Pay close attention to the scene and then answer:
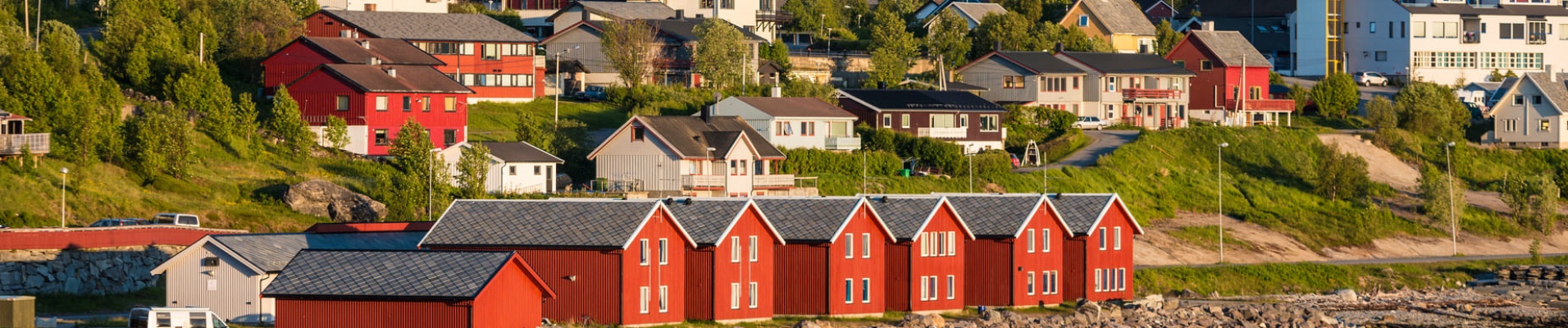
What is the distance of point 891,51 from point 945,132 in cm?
1579

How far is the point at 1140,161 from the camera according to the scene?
8812cm

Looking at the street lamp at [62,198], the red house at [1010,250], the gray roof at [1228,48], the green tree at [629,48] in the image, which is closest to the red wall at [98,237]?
the street lamp at [62,198]

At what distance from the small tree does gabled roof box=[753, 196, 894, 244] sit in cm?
2353

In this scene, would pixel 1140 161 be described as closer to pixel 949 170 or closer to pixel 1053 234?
pixel 949 170

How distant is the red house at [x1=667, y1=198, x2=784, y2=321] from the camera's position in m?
53.8

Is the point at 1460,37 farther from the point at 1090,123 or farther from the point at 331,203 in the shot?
the point at 331,203

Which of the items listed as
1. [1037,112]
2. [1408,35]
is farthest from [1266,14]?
[1037,112]

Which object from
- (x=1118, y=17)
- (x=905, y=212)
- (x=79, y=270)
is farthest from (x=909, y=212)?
(x=1118, y=17)

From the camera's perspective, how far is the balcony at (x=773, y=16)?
114125 mm

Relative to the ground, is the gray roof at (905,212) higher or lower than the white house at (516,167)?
lower

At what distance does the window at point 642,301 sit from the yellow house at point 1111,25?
218ft

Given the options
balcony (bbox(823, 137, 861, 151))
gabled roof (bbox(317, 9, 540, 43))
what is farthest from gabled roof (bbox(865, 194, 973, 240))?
gabled roof (bbox(317, 9, 540, 43))

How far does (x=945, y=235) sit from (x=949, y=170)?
24698 millimetres

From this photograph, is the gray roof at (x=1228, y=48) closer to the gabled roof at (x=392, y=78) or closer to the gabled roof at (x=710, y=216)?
the gabled roof at (x=392, y=78)
